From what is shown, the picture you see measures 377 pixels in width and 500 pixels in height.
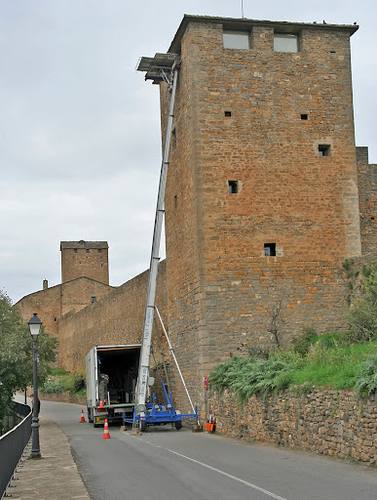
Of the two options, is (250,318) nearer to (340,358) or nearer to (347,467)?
(340,358)

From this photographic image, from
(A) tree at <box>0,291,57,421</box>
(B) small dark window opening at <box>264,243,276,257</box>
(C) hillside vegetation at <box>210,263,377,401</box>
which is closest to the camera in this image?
(C) hillside vegetation at <box>210,263,377,401</box>

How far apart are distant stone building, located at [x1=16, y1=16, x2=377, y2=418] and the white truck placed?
8.01ft

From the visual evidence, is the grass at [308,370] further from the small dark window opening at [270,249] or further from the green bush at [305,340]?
the small dark window opening at [270,249]

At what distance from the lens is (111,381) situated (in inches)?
1077

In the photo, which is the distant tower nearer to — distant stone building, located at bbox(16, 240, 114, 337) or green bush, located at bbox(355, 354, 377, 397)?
distant stone building, located at bbox(16, 240, 114, 337)

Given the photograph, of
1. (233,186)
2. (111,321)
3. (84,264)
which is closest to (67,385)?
(111,321)

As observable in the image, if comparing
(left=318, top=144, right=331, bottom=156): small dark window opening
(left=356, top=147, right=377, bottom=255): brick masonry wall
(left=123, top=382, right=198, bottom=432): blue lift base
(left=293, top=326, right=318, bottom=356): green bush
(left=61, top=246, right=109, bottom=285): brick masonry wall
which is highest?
(left=61, top=246, right=109, bottom=285): brick masonry wall

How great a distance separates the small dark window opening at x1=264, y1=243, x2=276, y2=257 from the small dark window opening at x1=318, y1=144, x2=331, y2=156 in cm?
357

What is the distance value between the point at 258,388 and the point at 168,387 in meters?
8.26

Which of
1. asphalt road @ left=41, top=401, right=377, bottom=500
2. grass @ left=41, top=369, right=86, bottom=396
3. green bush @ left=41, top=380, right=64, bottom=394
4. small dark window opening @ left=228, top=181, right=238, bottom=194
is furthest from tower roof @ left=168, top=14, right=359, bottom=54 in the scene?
green bush @ left=41, top=380, right=64, bottom=394

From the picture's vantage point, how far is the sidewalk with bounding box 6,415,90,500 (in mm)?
9703

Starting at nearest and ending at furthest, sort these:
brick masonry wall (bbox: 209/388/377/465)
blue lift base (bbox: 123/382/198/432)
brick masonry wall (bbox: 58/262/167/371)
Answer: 1. brick masonry wall (bbox: 209/388/377/465)
2. blue lift base (bbox: 123/382/198/432)
3. brick masonry wall (bbox: 58/262/167/371)

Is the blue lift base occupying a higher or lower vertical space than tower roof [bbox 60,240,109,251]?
lower

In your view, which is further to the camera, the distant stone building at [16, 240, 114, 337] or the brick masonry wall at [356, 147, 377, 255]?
the distant stone building at [16, 240, 114, 337]
